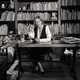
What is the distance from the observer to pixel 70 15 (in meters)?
4.54

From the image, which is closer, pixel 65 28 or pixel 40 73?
pixel 40 73

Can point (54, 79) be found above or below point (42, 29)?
below

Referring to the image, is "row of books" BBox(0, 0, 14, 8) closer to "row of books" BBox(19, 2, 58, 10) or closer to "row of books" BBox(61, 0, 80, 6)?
"row of books" BBox(19, 2, 58, 10)

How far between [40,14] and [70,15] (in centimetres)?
78

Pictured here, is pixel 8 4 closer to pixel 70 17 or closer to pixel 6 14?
pixel 6 14

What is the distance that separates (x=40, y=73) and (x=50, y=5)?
195cm

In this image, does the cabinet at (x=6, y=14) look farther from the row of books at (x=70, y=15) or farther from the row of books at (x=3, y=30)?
the row of books at (x=70, y=15)

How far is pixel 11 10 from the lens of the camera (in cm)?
473

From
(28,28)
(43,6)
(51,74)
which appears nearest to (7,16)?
(28,28)

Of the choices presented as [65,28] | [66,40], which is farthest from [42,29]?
[65,28]

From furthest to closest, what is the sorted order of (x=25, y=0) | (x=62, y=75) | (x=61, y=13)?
(x=25, y=0), (x=61, y=13), (x=62, y=75)

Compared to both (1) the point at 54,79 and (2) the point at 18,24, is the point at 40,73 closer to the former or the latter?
(1) the point at 54,79

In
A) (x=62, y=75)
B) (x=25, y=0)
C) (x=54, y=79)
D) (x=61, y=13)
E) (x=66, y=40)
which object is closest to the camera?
(x=66, y=40)

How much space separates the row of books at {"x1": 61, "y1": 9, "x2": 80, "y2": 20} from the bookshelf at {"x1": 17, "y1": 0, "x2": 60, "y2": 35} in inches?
5.2
